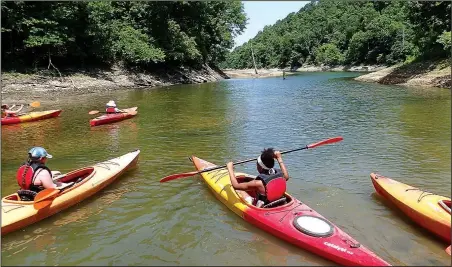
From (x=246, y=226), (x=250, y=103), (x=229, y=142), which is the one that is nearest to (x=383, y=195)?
(x=246, y=226)

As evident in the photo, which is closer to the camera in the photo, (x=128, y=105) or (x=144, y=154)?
(x=144, y=154)

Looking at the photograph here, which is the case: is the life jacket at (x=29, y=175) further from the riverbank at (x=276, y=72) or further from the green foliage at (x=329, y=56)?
the green foliage at (x=329, y=56)

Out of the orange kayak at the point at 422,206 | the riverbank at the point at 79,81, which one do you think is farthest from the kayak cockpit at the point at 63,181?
the riverbank at the point at 79,81

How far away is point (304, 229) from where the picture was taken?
4934 mm

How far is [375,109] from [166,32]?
843 inches

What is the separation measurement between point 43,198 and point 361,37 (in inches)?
2357

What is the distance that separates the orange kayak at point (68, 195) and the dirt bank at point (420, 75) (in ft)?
58.8

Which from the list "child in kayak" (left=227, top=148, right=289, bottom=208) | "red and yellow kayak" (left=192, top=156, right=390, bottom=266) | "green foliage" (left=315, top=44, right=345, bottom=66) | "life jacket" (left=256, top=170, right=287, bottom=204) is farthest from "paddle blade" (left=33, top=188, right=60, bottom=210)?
"green foliage" (left=315, top=44, right=345, bottom=66)

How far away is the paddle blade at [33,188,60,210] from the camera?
573cm

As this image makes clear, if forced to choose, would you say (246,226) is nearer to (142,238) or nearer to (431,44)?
(142,238)

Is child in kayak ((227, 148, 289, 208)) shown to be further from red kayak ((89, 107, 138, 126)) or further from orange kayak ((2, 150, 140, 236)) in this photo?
red kayak ((89, 107, 138, 126))

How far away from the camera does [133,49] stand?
28250mm

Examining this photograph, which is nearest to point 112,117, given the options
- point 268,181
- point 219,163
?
point 219,163

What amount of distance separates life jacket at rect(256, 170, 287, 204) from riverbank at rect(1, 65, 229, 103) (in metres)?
15.9
